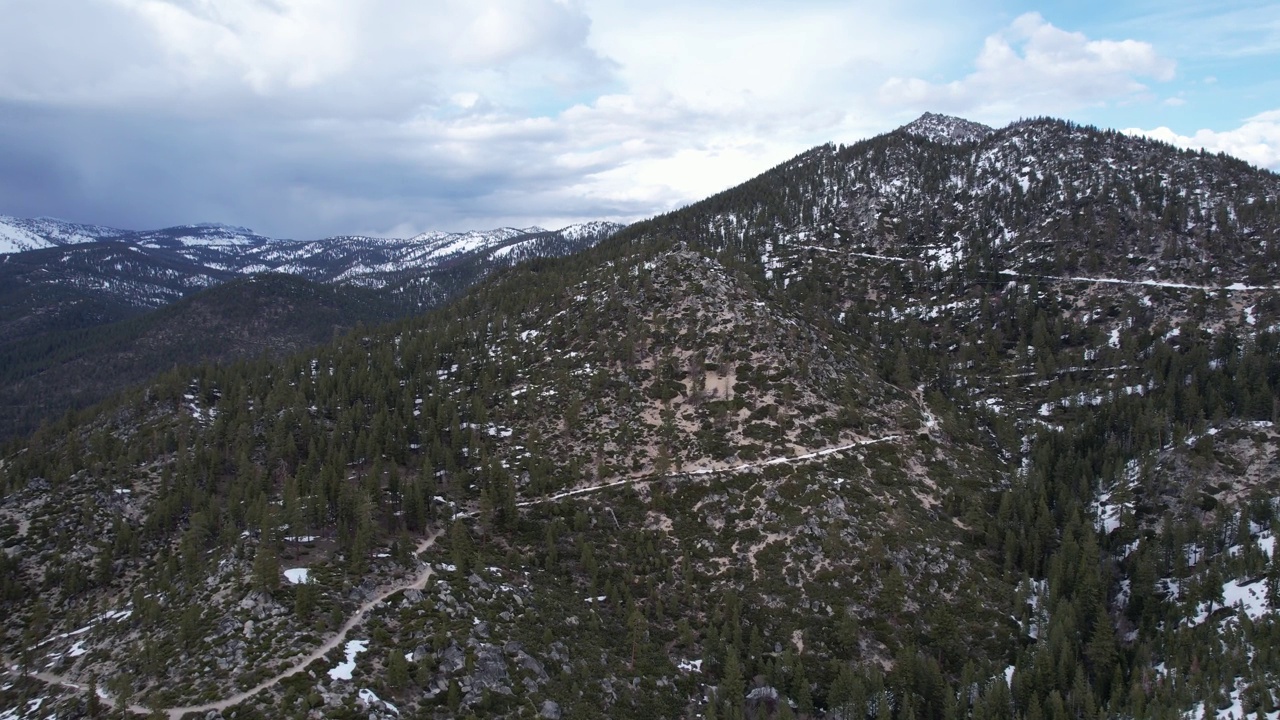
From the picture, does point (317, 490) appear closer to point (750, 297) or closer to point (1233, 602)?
point (750, 297)

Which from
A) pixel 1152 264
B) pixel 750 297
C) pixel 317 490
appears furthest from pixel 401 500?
pixel 1152 264

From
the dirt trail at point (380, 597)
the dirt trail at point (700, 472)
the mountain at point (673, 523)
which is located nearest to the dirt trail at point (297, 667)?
the dirt trail at point (380, 597)

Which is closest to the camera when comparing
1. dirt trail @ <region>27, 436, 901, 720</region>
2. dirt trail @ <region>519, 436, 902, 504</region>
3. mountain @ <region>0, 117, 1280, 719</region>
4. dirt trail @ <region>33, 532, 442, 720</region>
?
dirt trail @ <region>33, 532, 442, 720</region>

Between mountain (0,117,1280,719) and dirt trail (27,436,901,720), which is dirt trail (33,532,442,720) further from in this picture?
mountain (0,117,1280,719)

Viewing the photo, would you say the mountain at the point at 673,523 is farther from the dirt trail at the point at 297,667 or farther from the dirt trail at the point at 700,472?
the dirt trail at the point at 700,472

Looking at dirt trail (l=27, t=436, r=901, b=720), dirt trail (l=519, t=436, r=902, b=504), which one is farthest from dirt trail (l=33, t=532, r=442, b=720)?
dirt trail (l=519, t=436, r=902, b=504)

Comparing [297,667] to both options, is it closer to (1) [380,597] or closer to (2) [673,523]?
(1) [380,597]

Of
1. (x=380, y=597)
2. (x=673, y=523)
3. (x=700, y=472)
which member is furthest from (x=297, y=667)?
(x=700, y=472)

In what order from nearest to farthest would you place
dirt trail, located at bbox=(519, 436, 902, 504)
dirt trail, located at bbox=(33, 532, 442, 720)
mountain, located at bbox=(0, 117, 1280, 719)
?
dirt trail, located at bbox=(33, 532, 442, 720)
mountain, located at bbox=(0, 117, 1280, 719)
dirt trail, located at bbox=(519, 436, 902, 504)
